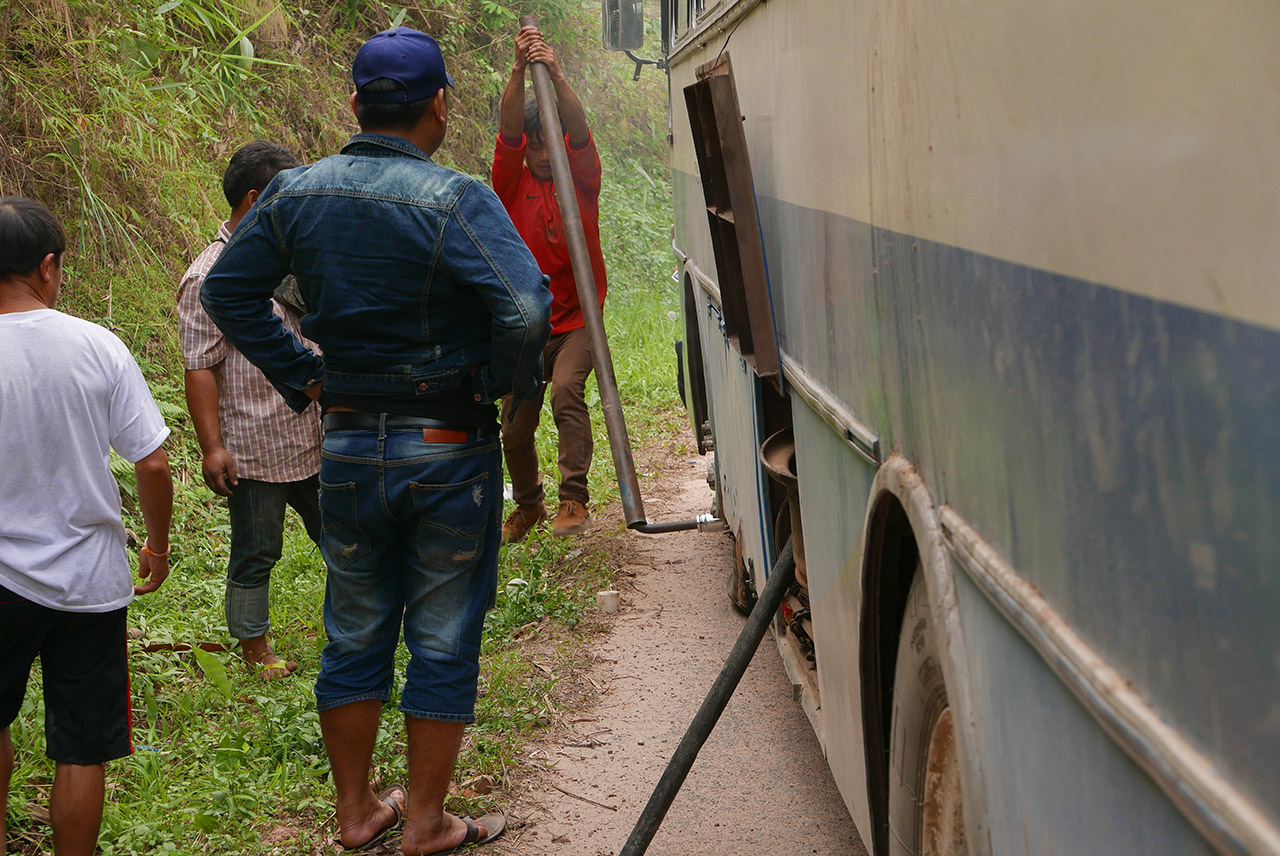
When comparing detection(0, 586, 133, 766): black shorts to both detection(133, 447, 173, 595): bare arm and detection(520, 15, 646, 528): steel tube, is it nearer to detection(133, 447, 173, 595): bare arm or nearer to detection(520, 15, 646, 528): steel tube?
detection(133, 447, 173, 595): bare arm

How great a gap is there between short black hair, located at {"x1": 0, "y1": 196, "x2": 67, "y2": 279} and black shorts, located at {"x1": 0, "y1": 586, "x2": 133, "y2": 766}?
0.77 metres

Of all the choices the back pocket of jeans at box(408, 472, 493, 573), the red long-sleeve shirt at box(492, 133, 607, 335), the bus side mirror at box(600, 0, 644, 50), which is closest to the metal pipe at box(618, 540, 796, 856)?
the back pocket of jeans at box(408, 472, 493, 573)

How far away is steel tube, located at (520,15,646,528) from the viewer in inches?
163

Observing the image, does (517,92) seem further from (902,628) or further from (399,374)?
(902,628)

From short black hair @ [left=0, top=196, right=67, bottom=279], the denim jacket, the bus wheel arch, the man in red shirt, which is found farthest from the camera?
the man in red shirt

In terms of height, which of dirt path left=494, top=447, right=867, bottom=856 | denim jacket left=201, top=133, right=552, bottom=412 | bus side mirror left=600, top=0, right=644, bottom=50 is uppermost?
bus side mirror left=600, top=0, right=644, bottom=50

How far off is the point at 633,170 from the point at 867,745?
14.0m

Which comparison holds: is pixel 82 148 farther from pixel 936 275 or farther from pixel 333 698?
pixel 936 275

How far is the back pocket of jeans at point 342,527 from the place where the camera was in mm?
3006

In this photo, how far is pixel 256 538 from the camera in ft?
13.4

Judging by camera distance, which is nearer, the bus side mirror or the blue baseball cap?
the blue baseball cap

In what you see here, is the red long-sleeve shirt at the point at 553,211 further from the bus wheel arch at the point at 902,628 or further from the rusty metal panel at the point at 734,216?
the bus wheel arch at the point at 902,628

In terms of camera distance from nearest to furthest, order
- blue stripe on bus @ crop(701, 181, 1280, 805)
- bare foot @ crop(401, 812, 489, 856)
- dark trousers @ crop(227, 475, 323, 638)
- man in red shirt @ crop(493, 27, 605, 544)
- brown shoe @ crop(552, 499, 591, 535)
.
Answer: blue stripe on bus @ crop(701, 181, 1280, 805), bare foot @ crop(401, 812, 489, 856), dark trousers @ crop(227, 475, 323, 638), man in red shirt @ crop(493, 27, 605, 544), brown shoe @ crop(552, 499, 591, 535)


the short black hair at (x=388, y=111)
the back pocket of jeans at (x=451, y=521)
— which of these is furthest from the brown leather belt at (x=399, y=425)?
the short black hair at (x=388, y=111)
